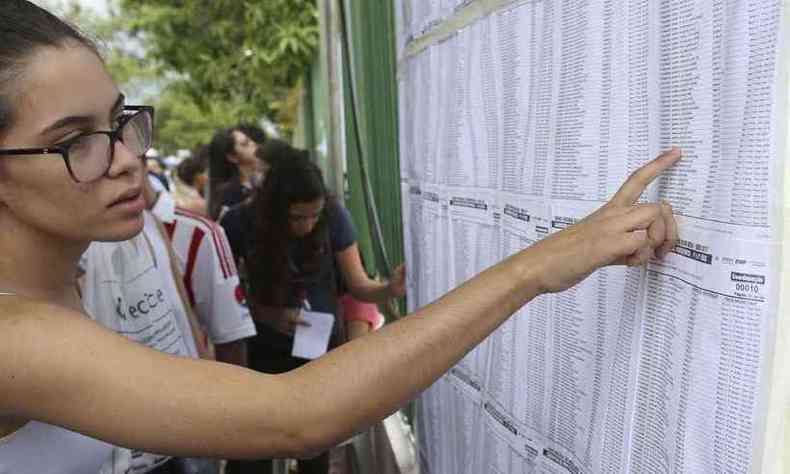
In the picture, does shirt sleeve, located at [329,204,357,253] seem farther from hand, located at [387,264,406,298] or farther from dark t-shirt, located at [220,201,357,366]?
hand, located at [387,264,406,298]

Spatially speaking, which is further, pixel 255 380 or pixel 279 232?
pixel 279 232

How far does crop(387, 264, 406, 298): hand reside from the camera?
2.52 m

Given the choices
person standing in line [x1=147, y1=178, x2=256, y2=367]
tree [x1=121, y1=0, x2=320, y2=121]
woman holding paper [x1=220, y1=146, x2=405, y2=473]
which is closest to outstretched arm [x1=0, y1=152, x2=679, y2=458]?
person standing in line [x1=147, y1=178, x2=256, y2=367]

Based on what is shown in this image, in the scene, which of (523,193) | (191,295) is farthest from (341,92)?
(523,193)

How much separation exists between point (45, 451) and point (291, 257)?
1.96 metres

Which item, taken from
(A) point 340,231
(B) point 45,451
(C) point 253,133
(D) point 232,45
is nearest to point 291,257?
(A) point 340,231

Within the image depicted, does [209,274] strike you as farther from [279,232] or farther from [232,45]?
[232,45]

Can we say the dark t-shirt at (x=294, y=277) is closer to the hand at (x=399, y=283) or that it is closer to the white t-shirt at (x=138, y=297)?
the hand at (x=399, y=283)

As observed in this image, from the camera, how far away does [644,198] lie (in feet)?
2.99

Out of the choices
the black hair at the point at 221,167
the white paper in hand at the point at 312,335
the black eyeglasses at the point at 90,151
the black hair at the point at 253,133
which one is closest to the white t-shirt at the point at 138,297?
the black eyeglasses at the point at 90,151

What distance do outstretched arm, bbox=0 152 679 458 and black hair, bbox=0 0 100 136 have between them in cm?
30

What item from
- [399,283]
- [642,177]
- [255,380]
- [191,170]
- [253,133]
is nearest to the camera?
[642,177]

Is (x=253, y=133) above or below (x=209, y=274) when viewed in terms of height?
above

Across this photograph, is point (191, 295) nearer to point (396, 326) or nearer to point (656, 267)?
point (396, 326)
